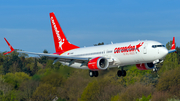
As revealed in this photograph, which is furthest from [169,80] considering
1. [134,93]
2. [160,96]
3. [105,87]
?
[105,87]

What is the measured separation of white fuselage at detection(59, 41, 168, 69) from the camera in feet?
142

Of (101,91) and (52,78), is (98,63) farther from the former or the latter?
(101,91)

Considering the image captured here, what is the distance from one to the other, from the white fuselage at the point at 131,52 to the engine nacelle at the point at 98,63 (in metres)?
0.68

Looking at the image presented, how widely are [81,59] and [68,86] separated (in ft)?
203

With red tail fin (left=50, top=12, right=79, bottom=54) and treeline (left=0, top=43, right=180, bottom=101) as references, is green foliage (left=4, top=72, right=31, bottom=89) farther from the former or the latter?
red tail fin (left=50, top=12, right=79, bottom=54)

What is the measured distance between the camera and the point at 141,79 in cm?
11875

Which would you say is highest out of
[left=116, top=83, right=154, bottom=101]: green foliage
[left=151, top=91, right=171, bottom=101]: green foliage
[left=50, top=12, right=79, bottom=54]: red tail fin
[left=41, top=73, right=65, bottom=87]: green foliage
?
[left=50, top=12, right=79, bottom=54]: red tail fin

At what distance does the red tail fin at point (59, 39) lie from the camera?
6102 cm

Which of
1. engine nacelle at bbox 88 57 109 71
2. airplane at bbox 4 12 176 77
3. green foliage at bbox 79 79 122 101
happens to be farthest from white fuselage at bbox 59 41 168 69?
green foliage at bbox 79 79 122 101

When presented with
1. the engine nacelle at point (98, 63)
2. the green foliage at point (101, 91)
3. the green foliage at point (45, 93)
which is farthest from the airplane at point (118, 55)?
the green foliage at point (45, 93)

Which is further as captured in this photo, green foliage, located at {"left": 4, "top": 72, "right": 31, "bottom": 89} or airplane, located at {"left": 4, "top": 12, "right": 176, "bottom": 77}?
green foliage, located at {"left": 4, "top": 72, "right": 31, "bottom": 89}

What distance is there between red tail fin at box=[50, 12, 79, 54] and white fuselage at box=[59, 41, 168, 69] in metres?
9.89

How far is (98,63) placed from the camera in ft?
156

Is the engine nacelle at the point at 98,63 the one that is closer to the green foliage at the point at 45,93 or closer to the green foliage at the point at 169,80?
the green foliage at the point at 169,80
